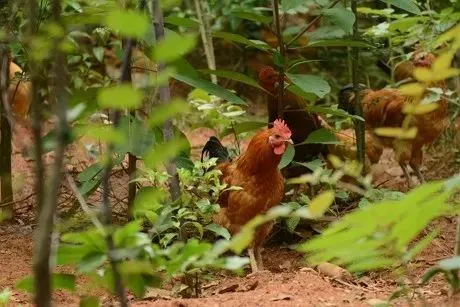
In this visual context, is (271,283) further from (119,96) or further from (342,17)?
(119,96)

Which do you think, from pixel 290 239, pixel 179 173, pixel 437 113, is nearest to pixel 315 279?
pixel 179 173

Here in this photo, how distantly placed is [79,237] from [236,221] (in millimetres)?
2691

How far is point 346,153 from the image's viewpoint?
561cm

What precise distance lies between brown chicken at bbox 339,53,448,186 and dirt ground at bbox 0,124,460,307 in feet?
3.86

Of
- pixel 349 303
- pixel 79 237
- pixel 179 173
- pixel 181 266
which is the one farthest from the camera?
pixel 179 173

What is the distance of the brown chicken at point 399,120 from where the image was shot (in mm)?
5961

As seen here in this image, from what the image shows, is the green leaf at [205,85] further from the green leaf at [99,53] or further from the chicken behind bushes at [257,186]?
the green leaf at [99,53]

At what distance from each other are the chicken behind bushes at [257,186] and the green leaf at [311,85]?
275mm

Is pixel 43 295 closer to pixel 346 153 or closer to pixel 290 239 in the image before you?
pixel 290 239

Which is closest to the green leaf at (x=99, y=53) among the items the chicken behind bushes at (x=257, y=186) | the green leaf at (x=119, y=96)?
the chicken behind bushes at (x=257, y=186)

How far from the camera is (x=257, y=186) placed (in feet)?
14.6

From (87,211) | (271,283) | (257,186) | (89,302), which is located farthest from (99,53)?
(89,302)

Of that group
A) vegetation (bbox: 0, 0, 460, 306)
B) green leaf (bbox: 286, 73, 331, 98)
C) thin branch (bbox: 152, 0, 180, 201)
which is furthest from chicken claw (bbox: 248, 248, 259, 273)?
green leaf (bbox: 286, 73, 331, 98)

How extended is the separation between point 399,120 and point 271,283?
288cm
